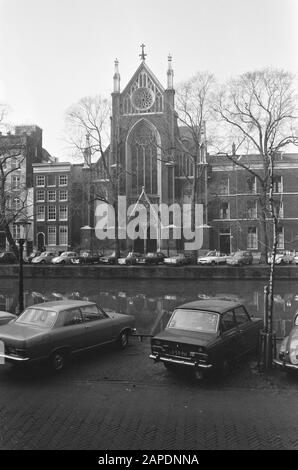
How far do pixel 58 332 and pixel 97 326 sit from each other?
1.30 meters

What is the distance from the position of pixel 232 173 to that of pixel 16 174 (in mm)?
30390

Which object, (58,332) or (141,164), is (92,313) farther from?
(141,164)

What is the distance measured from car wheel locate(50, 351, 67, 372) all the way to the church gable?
45591mm

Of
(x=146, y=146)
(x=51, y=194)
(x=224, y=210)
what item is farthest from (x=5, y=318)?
(x=51, y=194)

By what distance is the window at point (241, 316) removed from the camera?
9367mm

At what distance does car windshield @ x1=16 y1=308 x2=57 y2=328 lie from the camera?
9023mm

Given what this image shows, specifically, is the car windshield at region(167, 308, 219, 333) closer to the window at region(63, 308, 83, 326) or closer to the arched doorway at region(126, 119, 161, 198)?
the window at region(63, 308, 83, 326)

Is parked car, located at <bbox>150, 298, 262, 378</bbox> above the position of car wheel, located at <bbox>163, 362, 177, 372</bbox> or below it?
above

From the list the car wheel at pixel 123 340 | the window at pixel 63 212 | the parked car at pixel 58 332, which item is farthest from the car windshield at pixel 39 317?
the window at pixel 63 212

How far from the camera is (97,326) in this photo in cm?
987

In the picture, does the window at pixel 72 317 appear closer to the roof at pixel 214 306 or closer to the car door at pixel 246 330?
the roof at pixel 214 306

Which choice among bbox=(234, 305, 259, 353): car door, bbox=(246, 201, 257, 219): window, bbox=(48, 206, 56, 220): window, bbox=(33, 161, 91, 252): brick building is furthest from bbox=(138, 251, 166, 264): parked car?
bbox=(234, 305, 259, 353): car door

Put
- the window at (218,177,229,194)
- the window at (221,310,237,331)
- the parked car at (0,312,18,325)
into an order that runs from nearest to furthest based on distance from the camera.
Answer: the window at (221,310,237,331)
the parked car at (0,312,18,325)
the window at (218,177,229,194)
